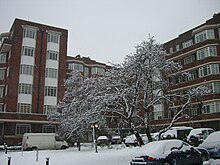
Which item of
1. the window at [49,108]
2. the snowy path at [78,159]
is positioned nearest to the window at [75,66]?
the window at [49,108]

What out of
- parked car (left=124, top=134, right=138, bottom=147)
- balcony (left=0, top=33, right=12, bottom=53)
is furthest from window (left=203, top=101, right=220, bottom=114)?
balcony (left=0, top=33, right=12, bottom=53)

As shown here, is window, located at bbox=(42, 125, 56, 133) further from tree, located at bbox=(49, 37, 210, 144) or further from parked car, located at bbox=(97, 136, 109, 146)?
tree, located at bbox=(49, 37, 210, 144)

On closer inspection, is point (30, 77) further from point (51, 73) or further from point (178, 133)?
point (178, 133)

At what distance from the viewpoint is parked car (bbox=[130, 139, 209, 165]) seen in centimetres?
1253

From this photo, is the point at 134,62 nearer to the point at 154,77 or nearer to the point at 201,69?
the point at 154,77

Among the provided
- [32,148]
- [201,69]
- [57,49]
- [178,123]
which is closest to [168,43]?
[201,69]

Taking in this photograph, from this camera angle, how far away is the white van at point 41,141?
32.6 meters

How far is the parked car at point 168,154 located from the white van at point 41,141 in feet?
73.4

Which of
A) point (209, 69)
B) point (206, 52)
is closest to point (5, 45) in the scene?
point (206, 52)

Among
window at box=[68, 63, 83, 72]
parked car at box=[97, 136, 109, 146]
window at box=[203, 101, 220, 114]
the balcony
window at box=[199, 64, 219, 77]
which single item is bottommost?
parked car at box=[97, 136, 109, 146]

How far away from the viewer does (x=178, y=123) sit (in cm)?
4306

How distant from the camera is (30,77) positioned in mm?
43875

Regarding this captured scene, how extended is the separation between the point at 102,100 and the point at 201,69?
27.8m

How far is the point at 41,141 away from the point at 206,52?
90.2 ft
